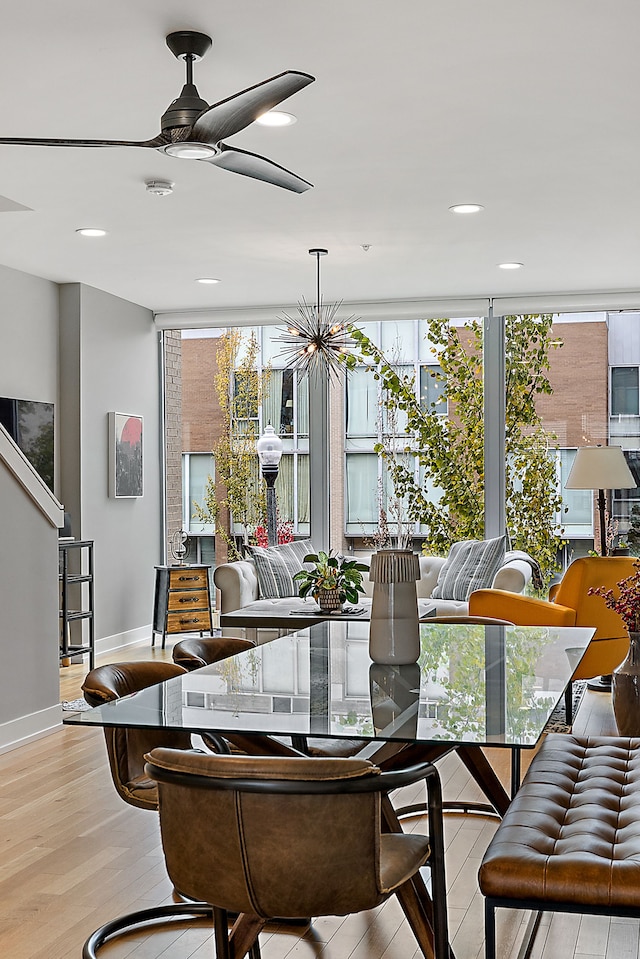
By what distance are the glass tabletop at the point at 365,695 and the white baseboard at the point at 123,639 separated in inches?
185

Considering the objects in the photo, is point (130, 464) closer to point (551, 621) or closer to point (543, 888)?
point (551, 621)

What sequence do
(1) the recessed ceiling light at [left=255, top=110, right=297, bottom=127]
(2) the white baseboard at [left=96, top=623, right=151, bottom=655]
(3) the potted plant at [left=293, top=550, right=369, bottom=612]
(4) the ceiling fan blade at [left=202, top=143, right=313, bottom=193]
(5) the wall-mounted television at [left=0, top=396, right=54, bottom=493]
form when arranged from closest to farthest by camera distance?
(4) the ceiling fan blade at [left=202, top=143, right=313, bottom=193] → (1) the recessed ceiling light at [left=255, top=110, right=297, bottom=127] → (3) the potted plant at [left=293, top=550, right=369, bottom=612] → (5) the wall-mounted television at [left=0, top=396, right=54, bottom=493] → (2) the white baseboard at [left=96, top=623, right=151, bottom=655]

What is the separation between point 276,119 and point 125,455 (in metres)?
4.60

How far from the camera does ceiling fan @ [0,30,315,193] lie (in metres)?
2.92

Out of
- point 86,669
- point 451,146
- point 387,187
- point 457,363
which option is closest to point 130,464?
point 86,669

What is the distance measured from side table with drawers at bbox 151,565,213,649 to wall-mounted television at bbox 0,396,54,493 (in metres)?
1.23

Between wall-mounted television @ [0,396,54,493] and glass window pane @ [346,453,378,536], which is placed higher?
wall-mounted television @ [0,396,54,493]

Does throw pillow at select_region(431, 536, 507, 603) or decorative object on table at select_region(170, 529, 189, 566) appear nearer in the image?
throw pillow at select_region(431, 536, 507, 603)

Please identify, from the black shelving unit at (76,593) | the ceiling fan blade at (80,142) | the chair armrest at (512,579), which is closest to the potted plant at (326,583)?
→ the chair armrest at (512,579)

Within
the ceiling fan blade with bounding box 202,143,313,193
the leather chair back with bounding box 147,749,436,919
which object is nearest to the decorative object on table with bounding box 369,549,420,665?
the leather chair back with bounding box 147,749,436,919

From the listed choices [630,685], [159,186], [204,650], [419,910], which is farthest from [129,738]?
[159,186]

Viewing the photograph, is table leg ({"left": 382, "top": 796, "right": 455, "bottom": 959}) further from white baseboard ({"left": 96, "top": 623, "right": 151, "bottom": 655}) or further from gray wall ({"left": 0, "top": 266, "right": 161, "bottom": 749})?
white baseboard ({"left": 96, "top": 623, "right": 151, "bottom": 655})

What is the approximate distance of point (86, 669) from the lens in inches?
281

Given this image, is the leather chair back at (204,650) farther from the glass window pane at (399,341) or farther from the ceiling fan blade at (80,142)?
the glass window pane at (399,341)
